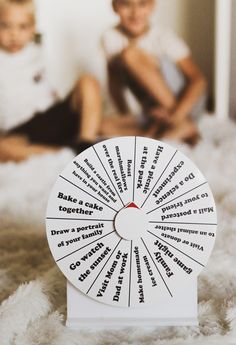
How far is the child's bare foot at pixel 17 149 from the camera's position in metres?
2.10

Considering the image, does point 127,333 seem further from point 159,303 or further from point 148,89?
point 148,89

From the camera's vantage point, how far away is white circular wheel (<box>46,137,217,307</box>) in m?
0.86

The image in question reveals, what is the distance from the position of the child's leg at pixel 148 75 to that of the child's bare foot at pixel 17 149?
494 millimetres

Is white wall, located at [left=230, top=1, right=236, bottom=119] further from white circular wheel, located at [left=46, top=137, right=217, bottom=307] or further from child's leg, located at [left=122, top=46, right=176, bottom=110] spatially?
white circular wheel, located at [left=46, top=137, right=217, bottom=307]

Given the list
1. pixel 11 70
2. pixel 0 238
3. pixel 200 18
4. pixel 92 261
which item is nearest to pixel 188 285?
pixel 92 261

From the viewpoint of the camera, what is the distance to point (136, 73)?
7.36 feet

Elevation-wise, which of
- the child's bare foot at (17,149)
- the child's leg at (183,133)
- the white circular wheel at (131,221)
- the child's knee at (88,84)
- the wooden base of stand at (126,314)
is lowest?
the wooden base of stand at (126,314)

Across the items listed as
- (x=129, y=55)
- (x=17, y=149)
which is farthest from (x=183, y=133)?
(x=17, y=149)

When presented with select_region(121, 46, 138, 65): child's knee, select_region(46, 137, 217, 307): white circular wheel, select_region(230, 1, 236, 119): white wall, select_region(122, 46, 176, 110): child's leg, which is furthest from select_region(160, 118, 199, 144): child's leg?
select_region(46, 137, 217, 307): white circular wheel

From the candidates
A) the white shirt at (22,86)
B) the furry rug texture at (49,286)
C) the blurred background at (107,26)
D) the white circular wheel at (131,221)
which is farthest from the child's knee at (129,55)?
the white circular wheel at (131,221)

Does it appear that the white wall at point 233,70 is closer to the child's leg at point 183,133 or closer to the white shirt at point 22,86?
the child's leg at point 183,133

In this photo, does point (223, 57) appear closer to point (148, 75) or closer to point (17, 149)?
point (148, 75)

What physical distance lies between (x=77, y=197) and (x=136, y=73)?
1.47 metres

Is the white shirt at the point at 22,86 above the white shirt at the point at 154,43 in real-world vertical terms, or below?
below
